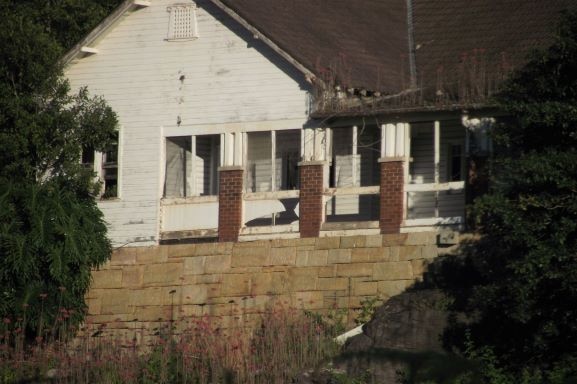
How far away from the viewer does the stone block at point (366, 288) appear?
93.4 ft

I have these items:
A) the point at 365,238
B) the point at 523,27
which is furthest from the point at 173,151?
the point at 523,27

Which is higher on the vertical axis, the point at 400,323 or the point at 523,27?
the point at 523,27

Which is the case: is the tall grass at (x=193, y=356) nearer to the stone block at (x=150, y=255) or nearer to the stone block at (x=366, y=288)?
the stone block at (x=366, y=288)

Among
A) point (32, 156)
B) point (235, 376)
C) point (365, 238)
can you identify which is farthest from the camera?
point (32, 156)

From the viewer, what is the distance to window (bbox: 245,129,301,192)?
107 ft

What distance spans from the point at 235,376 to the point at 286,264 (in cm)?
456

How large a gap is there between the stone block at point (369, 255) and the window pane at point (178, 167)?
15.3 ft

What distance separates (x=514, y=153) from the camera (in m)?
26.5

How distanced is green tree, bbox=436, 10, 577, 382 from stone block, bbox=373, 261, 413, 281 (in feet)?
5.96

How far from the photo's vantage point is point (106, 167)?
32438 millimetres

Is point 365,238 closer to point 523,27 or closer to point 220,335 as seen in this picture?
point 220,335

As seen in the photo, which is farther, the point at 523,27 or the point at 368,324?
the point at 523,27

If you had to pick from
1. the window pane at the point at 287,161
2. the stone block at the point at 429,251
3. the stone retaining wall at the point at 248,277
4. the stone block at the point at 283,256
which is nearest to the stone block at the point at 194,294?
the stone retaining wall at the point at 248,277

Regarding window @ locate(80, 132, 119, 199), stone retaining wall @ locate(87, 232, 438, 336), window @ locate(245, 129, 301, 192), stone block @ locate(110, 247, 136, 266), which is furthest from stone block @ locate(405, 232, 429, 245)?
window @ locate(80, 132, 119, 199)
